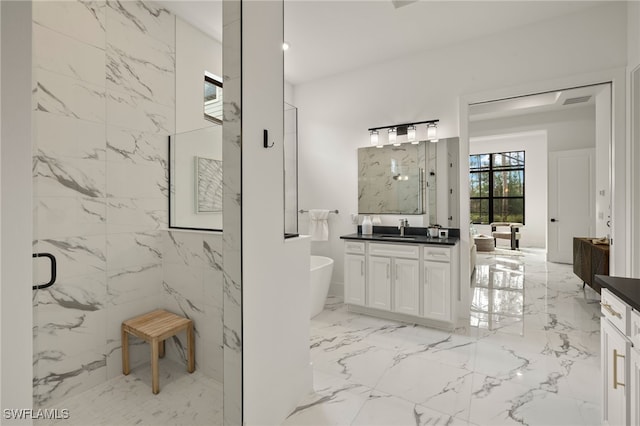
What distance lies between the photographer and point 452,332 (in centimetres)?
288

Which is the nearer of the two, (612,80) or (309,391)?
(309,391)

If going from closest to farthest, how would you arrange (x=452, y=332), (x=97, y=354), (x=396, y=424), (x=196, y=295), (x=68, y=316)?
(x=396, y=424)
(x=68, y=316)
(x=97, y=354)
(x=196, y=295)
(x=452, y=332)

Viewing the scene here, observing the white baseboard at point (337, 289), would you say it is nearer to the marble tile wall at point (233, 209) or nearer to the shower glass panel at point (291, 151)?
the shower glass panel at point (291, 151)

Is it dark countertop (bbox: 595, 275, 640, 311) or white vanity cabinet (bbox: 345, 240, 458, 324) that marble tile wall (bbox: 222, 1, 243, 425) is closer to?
dark countertop (bbox: 595, 275, 640, 311)

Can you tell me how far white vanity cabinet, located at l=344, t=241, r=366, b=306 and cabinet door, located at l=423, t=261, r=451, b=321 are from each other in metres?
0.66

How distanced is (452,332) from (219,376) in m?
2.12

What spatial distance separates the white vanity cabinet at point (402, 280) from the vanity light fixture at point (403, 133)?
126 cm

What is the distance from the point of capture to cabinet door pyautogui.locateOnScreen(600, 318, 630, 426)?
1.17 metres

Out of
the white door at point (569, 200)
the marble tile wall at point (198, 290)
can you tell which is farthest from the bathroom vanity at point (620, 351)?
the white door at point (569, 200)

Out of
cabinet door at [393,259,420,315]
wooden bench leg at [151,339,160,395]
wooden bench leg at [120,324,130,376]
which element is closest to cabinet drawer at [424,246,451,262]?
cabinet door at [393,259,420,315]

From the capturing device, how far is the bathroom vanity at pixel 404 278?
2887 millimetres

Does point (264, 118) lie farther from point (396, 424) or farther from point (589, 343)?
point (589, 343)

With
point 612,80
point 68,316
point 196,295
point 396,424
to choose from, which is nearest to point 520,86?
point 612,80

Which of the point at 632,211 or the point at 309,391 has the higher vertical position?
the point at 632,211
